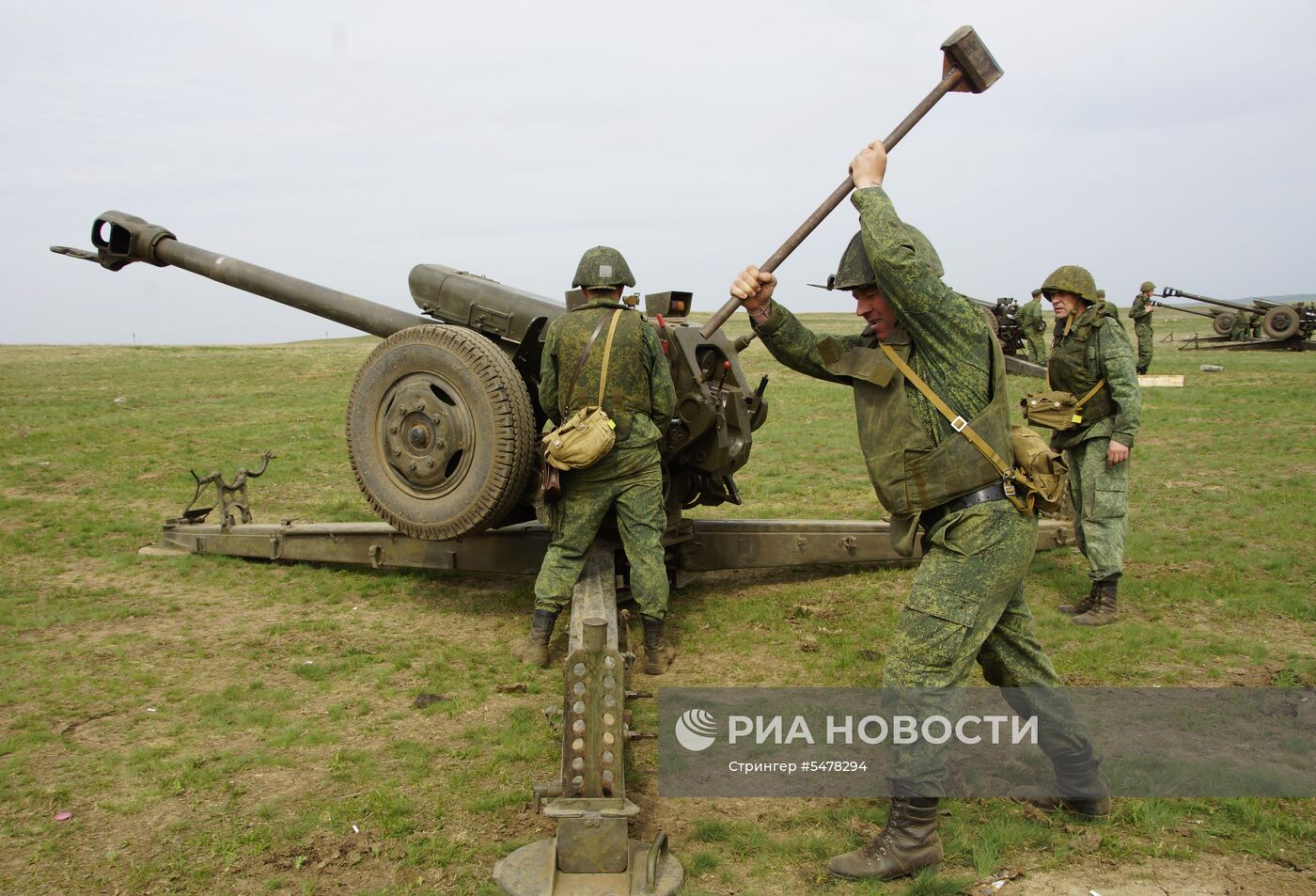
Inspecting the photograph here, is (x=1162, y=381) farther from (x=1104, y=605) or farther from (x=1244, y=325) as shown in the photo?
(x=1104, y=605)

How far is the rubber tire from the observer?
2606cm

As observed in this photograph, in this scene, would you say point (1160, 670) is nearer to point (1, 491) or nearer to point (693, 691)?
point (693, 691)

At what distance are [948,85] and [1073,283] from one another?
2.71m

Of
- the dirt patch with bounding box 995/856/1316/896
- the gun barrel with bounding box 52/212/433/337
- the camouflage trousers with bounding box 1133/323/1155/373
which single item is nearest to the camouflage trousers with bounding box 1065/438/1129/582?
the dirt patch with bounding box 995/856/1316/896

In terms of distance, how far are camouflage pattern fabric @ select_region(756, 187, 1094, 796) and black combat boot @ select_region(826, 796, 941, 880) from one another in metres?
0.07

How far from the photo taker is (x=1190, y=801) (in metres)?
3.86

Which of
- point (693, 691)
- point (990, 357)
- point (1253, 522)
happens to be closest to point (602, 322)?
point (693, 691)

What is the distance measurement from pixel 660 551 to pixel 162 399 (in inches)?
523

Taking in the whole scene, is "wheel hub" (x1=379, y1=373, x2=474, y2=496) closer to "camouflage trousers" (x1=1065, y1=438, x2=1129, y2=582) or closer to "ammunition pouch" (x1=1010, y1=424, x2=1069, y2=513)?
"ammunition pouch" (x1=1010, y1=424, x2=1069, y2=513)

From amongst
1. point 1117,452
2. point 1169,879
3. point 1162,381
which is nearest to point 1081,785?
point 1169,879

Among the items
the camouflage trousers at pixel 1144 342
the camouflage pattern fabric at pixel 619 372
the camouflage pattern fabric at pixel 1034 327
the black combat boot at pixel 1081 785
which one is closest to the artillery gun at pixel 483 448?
the camouflage pattern fabric at pixel 619 372

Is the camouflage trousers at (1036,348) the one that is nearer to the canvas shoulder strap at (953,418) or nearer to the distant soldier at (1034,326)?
the distant soldier at (1034,326)

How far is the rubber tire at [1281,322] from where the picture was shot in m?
26.1

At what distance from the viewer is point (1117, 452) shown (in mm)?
6148
